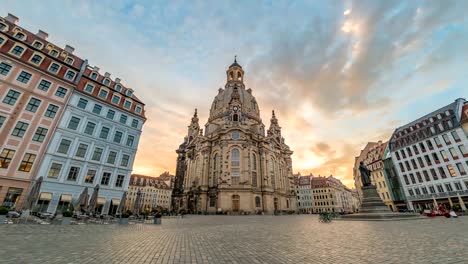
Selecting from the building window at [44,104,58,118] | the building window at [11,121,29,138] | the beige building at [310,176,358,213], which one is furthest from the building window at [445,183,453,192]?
the building window at [11,121,29,138]

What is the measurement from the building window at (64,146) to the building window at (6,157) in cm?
370

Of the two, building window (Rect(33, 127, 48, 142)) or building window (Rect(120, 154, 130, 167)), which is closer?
building window (Rect(33, 127, 48, 142))

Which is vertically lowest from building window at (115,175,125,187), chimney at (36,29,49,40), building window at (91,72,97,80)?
building window at (115,175,125,187)

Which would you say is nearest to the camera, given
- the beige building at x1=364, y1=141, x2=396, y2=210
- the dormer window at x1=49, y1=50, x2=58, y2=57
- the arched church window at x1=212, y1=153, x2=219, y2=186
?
the dormer window at x1=49, y1=50, x2=58, y2=57

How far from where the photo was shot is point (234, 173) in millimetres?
47062

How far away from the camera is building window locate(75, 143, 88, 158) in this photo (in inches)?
932

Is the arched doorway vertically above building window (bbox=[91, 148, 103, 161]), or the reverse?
building window (bbox=[91, 148, 103, 161])

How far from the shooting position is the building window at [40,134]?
21430 millimetres

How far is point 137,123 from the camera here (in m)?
30.0

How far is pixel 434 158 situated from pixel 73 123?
65335 mm

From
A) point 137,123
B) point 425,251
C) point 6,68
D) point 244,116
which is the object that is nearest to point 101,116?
point 137,123

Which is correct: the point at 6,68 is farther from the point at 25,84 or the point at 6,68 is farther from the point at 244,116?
the point at 244,116

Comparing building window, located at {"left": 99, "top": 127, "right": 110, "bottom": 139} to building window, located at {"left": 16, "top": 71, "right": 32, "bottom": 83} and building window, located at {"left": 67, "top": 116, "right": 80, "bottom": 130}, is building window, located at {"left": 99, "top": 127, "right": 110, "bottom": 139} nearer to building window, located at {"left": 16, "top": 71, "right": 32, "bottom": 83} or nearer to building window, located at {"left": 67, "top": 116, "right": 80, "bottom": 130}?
building window, located at {"left": 67, "top": 116, "right": 80, "bottom": 130}

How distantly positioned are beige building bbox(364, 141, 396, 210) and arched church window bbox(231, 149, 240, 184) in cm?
3741
